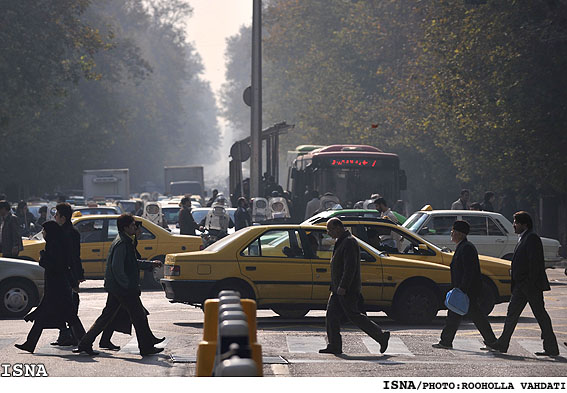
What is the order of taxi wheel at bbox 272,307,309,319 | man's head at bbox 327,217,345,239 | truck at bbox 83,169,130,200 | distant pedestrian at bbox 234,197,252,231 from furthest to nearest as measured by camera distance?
1. truck at bbox 83,169,130,200
2. distant pedestrian at bbox 234,197,252,231
3. taxi wheel at bbox 272,307,309,319
4. man's head at bbox 327,217,345,239

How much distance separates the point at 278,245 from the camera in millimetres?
16609

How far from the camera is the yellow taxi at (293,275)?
16.2 meters

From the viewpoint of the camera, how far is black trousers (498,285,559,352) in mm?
13117

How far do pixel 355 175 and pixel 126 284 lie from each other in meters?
21.3

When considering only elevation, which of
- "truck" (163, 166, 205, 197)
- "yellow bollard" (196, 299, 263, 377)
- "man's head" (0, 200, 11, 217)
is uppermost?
"truck" (163, 166, 205, 197)

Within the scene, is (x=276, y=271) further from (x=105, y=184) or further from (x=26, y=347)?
(x=105, y=184)

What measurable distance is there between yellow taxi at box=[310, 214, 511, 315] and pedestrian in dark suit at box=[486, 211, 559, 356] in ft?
9.31

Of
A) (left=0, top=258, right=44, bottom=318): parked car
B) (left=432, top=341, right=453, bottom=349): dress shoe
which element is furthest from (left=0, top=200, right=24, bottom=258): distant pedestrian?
(left=432, top=341, right=453, bottom=349): dress shoe

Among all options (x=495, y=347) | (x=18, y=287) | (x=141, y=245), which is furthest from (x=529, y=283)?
(x=141, y=245)

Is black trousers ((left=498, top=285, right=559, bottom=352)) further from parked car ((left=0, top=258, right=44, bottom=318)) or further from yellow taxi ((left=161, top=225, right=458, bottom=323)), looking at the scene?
parked car ((left=0, top=258, right=44, bottom=318))

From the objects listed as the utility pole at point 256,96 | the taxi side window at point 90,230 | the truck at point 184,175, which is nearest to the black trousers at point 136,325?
the taxi side window at point 90,230

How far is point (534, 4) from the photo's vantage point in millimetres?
31547

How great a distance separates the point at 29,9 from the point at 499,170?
50.7ft
